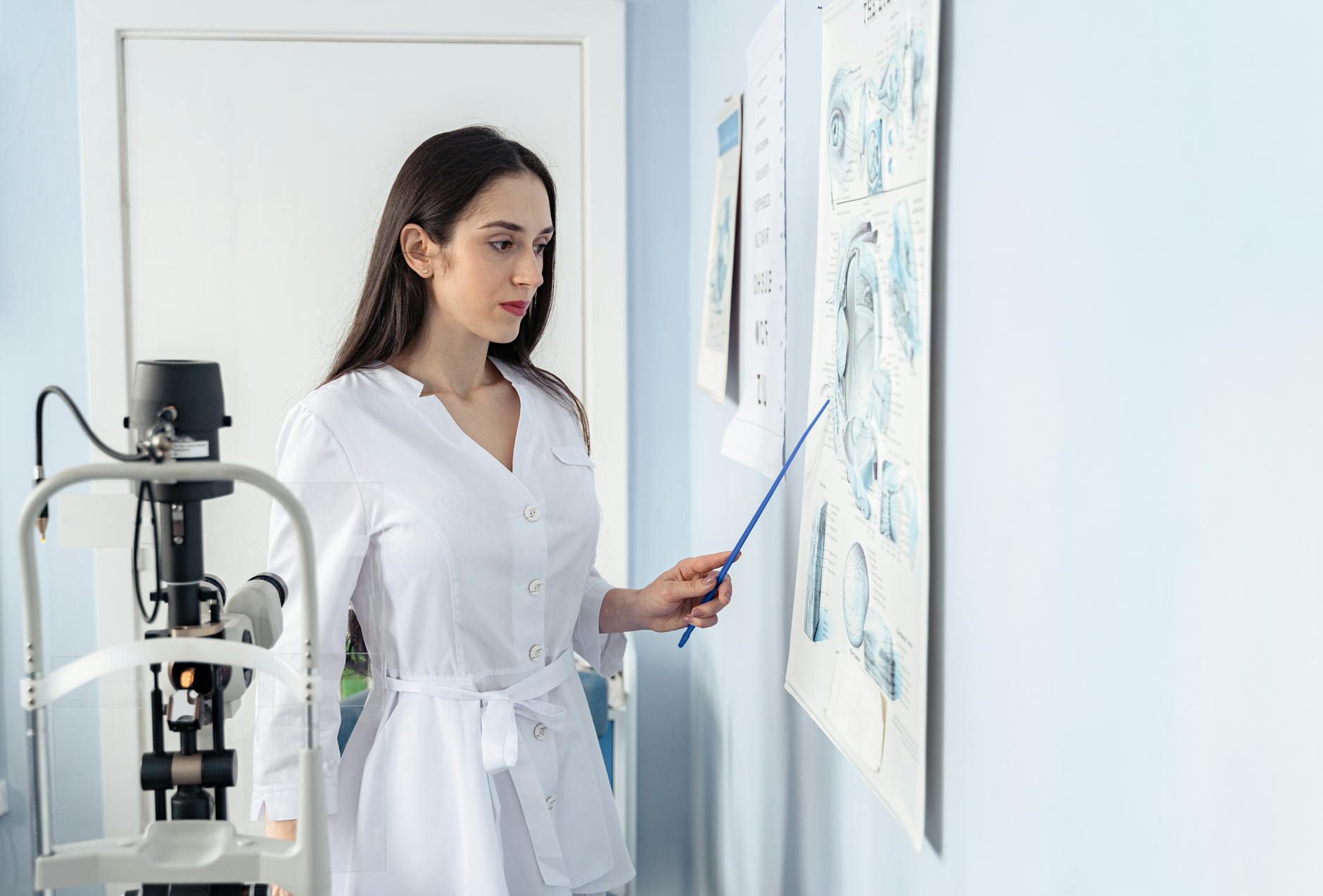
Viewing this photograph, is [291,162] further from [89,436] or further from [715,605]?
[89,436]

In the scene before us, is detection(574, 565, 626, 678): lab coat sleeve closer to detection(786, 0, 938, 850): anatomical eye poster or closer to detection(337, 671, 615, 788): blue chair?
detection(786, 0, 938, 850): anatomical eye poster

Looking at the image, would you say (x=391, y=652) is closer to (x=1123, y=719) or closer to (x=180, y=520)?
(x=180, y=520)

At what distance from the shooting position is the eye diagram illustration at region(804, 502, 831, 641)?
111 centimetres

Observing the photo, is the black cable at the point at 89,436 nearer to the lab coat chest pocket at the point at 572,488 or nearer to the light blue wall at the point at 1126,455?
the light blue wall at the point at 1126,455

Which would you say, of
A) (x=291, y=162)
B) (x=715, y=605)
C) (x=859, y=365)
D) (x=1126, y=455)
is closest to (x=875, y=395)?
(x=859, y=365)

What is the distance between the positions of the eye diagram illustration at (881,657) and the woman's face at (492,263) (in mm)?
634

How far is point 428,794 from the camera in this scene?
1246 mm

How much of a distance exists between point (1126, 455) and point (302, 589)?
51 cm

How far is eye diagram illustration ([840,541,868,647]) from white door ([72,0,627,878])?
53.5 inches

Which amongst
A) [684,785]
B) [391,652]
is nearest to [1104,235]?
[391,652]

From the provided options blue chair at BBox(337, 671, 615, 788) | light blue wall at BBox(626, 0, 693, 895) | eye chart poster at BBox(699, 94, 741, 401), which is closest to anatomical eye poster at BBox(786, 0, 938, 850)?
eye chart poster at BBox(699, 94, 741, 401)

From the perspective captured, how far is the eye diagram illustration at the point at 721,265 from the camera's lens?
181cm

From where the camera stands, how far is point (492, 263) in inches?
52.7

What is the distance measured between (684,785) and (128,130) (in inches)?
74.0
